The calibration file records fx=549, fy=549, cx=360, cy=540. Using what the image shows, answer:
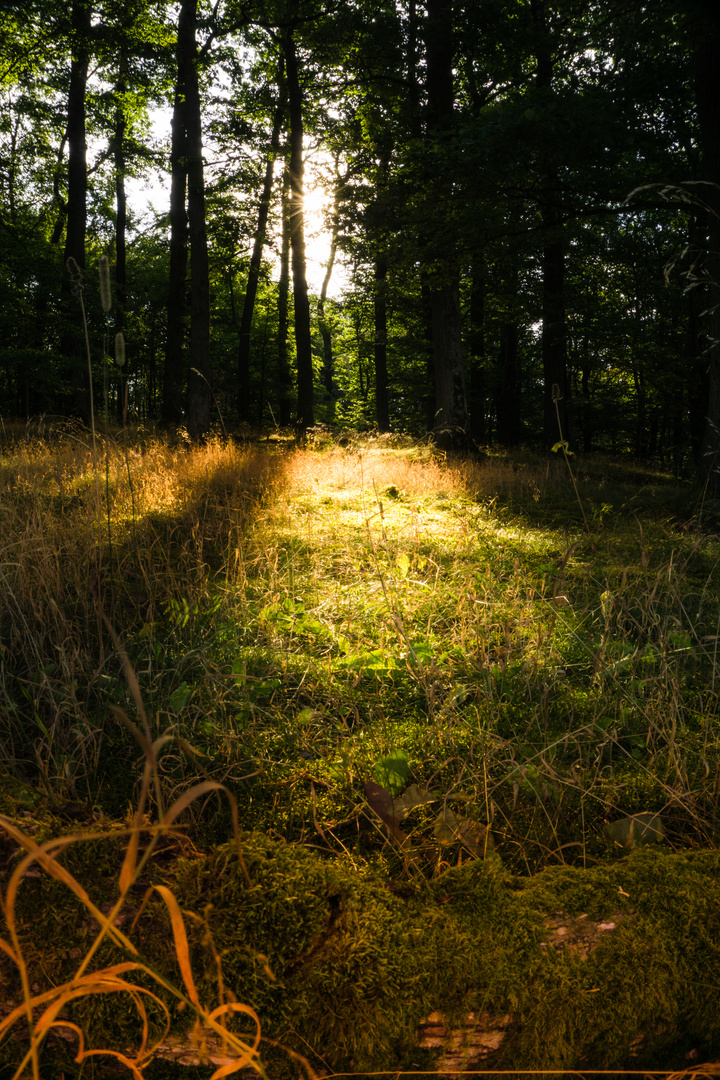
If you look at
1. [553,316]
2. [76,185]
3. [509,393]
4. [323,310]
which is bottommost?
[509,393]

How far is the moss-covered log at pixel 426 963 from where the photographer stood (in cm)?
102

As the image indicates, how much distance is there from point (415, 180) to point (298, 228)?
487cm

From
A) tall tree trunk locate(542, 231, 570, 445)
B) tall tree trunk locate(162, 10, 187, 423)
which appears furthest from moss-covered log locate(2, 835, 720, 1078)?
tall tree trunk locate(162, 10, 187, 423)

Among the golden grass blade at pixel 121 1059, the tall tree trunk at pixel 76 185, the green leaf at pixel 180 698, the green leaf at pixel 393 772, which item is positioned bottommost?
the golden grass blade at pixel 121 1059

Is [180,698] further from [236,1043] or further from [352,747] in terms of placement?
[236,1043]

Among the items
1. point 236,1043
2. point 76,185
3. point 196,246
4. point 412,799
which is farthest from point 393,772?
point 76,185

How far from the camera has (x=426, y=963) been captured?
106 centimetres

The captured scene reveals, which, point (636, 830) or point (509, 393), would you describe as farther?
point (509, 393)

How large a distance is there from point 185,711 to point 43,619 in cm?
97

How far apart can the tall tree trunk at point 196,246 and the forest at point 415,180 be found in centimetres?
4

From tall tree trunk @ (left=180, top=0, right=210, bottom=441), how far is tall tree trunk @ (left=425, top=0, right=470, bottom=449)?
418 cm

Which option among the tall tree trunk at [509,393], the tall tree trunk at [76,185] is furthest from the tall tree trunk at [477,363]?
the tall tree trunk at [76,185]

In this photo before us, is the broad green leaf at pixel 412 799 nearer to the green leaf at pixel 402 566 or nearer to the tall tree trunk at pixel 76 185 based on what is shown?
the green leaf at pixel 402 566

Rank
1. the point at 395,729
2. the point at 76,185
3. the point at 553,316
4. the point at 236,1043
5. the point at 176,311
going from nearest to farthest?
1. the point at 236,1043
2. the point at 395,729
3. the point at 176,311
4. the point at 76,185
5. the point at 553,316
